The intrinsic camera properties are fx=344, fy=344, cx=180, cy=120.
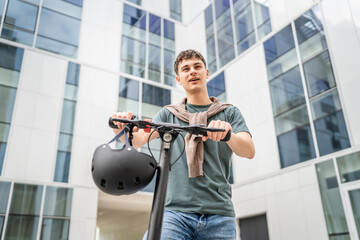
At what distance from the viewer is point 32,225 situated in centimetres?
987

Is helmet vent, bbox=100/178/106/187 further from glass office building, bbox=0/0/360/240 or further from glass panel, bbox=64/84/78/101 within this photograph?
glass panel, bbox=64/84/78/101

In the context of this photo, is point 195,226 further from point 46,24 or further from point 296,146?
point 46,24

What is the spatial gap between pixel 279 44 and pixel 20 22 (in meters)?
8.61

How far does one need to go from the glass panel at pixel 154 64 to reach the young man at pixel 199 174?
476 inches

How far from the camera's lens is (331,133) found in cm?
908

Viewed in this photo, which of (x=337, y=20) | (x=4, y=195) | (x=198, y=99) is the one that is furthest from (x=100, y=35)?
(x=198, y=99)

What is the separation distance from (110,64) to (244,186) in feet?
21.9

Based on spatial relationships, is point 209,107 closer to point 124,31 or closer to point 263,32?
A: point 263,32

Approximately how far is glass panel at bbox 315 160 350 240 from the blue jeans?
7.80 metres

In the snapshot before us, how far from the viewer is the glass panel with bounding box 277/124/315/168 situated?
31.7 ft

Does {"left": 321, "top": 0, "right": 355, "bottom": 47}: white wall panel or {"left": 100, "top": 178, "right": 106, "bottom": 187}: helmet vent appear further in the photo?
{"left": 321, "top": 0, "right": 355, "bottom": 47}: white wall panel

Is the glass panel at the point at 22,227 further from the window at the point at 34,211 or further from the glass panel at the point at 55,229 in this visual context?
the glass panel at the point at 55,229

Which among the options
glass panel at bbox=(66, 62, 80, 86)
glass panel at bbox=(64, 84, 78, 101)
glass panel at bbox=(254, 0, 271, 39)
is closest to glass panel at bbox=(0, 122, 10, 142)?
glass panel at bbox=(64, 84, 78, 101)

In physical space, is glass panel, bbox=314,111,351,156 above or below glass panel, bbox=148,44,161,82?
below
